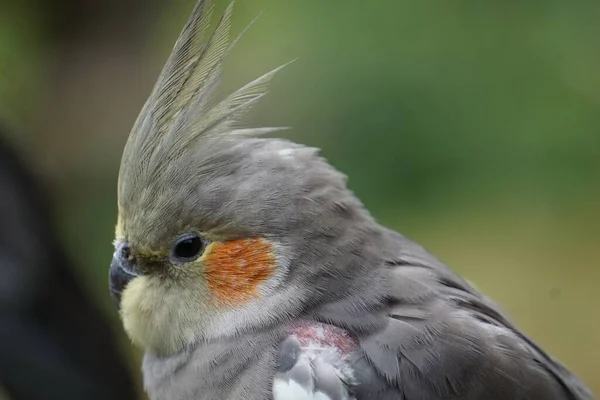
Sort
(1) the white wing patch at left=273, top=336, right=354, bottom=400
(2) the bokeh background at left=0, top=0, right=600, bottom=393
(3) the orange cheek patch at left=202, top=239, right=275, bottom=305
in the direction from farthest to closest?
1. (2) the bokeh background at left=0, top=0, right=600, bottom=393
2. (3) the orange cheek patch at left=202, top=239, right=275, bottom=305
3. (1) the white wing patch at left=273, top=336, right=354, bottom=400

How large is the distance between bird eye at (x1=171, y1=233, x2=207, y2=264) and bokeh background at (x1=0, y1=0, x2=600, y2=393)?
92.3 inches

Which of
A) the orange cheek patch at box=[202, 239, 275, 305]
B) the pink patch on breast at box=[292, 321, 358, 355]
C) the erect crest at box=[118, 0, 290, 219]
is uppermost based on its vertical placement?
the erect crest at box=[118, 0, 290, 219]

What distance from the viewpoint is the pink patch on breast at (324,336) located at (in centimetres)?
159

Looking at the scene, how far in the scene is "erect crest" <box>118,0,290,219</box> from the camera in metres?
1.69

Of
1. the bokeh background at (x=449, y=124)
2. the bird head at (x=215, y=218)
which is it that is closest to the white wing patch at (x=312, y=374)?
the bird head at (x=215, y=218)

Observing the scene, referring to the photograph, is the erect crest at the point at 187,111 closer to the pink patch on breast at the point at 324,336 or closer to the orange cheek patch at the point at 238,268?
the orange cheek patch at the point at 238,268

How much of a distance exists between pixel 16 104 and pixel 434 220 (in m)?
2.51

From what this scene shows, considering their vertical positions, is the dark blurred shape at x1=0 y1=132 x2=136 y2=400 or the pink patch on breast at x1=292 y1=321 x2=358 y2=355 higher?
the pink patch on breast at x1=292 y1=321 x2=358 y2=355

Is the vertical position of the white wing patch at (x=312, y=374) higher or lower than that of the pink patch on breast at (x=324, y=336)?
lower

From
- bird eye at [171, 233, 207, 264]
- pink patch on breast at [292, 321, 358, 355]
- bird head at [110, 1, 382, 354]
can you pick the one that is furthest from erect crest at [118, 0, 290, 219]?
pink patch on breast at [292, 321, 358, 355]

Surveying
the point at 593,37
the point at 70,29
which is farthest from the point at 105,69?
the point at 593,37

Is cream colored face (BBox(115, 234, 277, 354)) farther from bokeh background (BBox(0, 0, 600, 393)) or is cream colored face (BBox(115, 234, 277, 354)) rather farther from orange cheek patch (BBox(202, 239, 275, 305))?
bokeh background (BBox(0, 0, 600, 393))

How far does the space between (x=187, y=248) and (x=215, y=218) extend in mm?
107

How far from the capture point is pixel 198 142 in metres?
1.73
